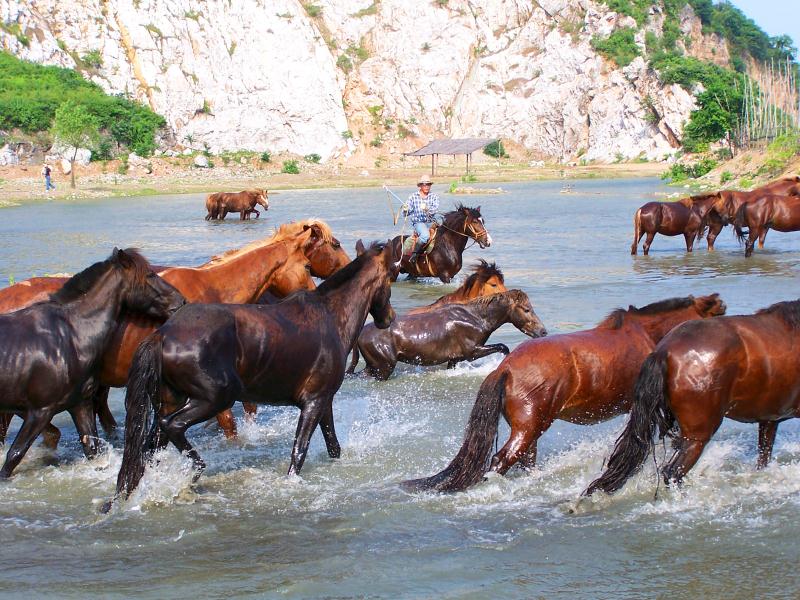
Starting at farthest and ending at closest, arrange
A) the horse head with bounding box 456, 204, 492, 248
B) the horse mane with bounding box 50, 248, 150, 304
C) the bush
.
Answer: the bush → the horse head with bounding box 456, 204, 492, 248 → the horse mane with bounding box 50, 248, 150, 304

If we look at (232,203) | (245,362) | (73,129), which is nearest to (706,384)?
(245,362)

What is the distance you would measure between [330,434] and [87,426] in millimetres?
1806

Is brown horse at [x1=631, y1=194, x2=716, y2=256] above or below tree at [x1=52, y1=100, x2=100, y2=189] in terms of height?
below

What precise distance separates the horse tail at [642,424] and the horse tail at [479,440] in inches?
27.4

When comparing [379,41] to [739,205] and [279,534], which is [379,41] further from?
[279,534]

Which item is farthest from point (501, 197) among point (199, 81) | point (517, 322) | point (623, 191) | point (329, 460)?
point (199, 81)

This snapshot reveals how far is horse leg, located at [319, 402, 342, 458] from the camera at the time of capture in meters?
6.93

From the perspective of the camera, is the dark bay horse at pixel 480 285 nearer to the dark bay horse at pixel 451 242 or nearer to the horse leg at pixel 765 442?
the horse leg at pixel 765 442

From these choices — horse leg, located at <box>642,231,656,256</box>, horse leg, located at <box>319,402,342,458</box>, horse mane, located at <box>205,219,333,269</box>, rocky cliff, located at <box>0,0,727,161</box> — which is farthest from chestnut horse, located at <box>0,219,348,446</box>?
rocky cliff, located at <box>0,0,727,161</box>

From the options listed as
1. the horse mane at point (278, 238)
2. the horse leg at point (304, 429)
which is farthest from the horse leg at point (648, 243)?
the horse leg at point (304, 429)

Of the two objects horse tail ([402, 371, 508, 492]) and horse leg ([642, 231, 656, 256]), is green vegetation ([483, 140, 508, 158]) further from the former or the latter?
horse tail ([402, 371, 508, 492])

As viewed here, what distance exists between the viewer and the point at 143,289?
679 cm

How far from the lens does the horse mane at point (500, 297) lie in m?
9.85

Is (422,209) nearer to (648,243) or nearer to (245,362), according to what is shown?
(648,243)
